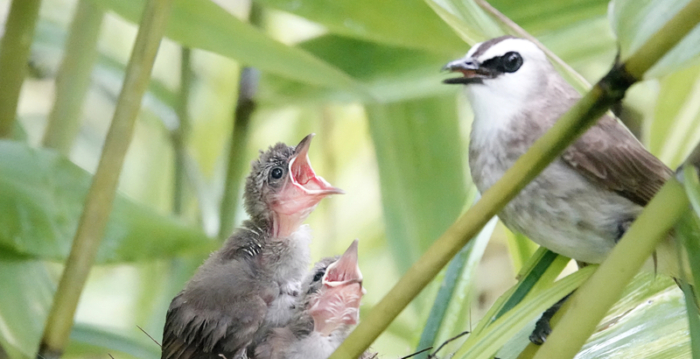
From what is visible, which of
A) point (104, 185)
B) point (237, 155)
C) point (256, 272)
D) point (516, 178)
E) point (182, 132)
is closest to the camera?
point (516, 178)

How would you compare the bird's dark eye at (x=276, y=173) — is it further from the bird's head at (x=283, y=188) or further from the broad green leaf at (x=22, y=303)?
the broad green leaf at (x=22, y=303)

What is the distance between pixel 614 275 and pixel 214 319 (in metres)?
0.44

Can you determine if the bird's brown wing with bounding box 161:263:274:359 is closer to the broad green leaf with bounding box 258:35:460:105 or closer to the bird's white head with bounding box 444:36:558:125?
the bird's white head with bounding box 444:36:558:125

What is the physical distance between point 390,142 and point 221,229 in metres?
0.33

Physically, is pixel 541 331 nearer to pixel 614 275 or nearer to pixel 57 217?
pixel 614 275

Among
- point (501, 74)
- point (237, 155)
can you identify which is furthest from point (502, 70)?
point (237, 155)

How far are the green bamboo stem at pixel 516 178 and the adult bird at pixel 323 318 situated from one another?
0.34 meters

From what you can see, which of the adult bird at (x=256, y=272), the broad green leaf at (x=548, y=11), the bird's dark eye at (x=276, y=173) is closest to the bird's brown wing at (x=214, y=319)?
the adult bird at (x=256, y=272)

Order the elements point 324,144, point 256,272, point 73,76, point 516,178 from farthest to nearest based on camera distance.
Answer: point 324,144, point 73,76, point 256,272, point 516,178

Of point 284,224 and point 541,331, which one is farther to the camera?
point 284,224

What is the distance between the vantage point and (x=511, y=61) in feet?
2.36

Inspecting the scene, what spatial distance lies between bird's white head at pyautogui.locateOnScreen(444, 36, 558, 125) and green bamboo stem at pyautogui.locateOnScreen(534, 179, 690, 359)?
321mm

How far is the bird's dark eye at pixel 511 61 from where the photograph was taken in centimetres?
71

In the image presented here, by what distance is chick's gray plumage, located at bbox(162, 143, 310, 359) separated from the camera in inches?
27.0
